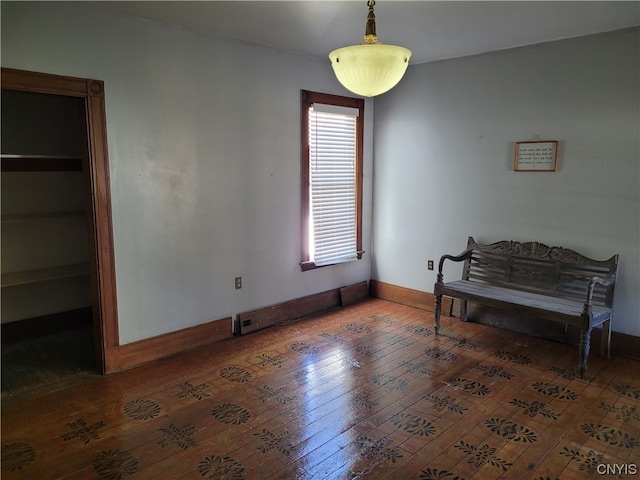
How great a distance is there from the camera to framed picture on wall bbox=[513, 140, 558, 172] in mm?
3838

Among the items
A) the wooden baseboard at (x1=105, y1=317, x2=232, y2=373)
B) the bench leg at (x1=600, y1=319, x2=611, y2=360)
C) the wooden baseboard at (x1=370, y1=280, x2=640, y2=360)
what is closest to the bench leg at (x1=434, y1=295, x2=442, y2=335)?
the wooden baseboard at (x1=370, y1=280, x2=640, y2=360)

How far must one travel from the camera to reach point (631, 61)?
3.39 m

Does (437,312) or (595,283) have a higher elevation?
(595,283)

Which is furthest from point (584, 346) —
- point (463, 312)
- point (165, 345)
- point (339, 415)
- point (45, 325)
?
point (45, 325)

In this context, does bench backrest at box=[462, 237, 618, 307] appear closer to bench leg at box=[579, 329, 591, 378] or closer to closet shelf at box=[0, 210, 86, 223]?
bench leg at box=[579, 329, 591, 378]

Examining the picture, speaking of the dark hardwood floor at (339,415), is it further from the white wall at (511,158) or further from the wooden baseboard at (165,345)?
the white wall at (511,158)

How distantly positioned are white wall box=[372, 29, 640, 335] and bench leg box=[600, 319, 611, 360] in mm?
217

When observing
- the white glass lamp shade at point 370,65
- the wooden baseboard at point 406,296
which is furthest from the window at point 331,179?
the white glass lamp shade at point 370,65

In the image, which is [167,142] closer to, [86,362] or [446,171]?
[86,362]

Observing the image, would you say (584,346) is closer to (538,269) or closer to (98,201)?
(538,269)

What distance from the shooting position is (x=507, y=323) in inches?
166

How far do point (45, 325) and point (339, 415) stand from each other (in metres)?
2.86

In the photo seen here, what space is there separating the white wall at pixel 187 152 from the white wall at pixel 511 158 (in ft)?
3.49

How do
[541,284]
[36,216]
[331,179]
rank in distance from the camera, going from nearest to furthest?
[36,216] → [541,284] → [331,179]
